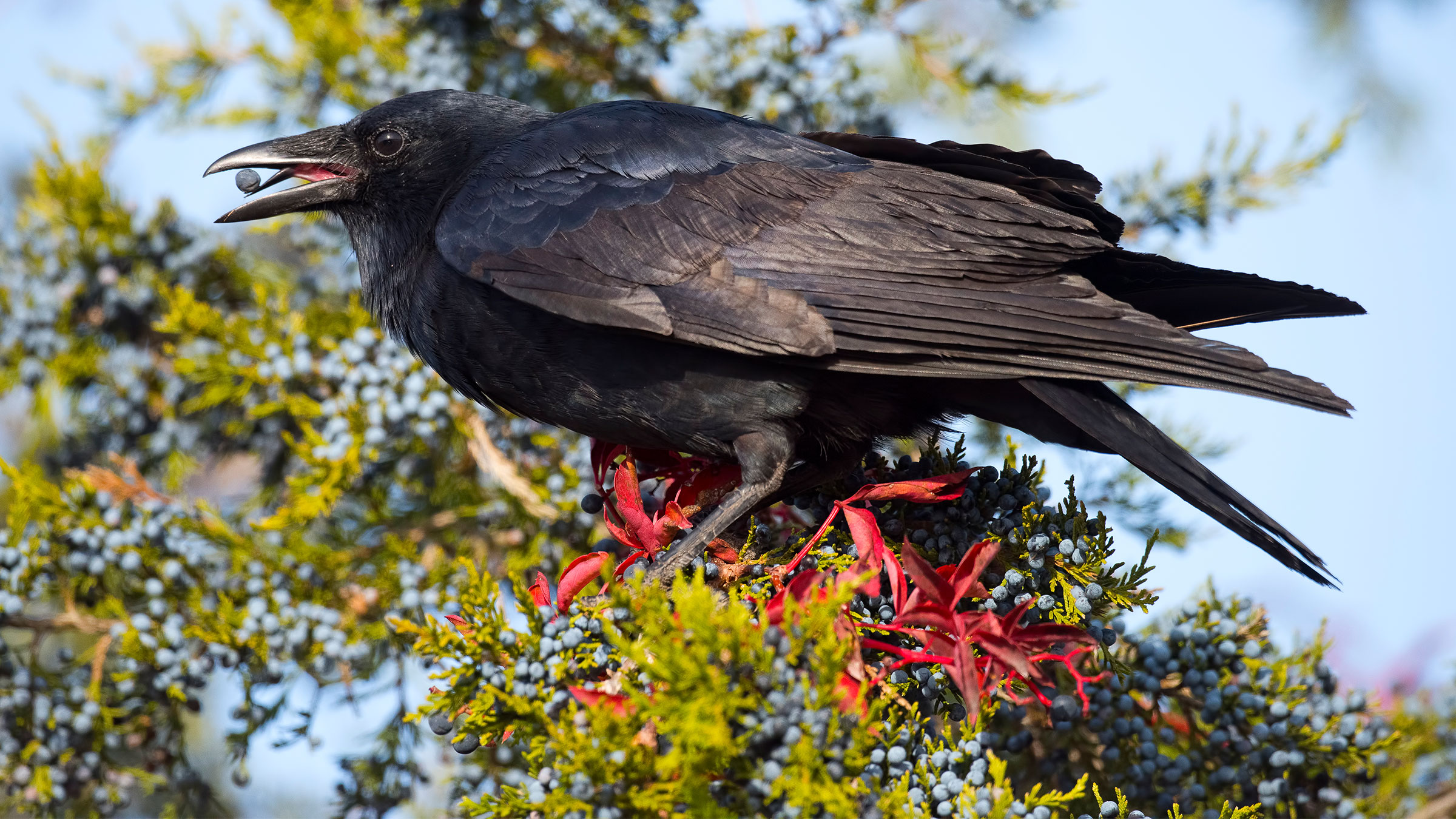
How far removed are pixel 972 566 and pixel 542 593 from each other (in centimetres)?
75

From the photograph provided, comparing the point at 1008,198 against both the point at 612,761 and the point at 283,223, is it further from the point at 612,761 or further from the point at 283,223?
the point at 283,223

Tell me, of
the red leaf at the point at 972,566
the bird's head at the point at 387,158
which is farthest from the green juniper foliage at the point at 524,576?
the bird's head at the point at 387,158

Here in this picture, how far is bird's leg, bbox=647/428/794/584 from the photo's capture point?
2.21 meters

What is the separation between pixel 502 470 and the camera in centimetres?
292

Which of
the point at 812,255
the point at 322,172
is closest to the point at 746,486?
the point at 812,255

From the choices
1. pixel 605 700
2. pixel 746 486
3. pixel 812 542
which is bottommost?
pixel 605 700

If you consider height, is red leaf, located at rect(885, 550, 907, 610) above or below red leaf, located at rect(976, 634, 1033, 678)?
above

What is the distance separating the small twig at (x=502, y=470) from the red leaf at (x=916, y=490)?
3.67 ft

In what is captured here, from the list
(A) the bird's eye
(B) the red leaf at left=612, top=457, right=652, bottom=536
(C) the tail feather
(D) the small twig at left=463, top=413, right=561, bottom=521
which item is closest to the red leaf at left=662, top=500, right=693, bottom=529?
(B) the red leaf at left=612, top=457, right=652, bottom=536

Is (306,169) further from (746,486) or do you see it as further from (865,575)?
(865,575)

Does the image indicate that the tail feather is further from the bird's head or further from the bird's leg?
the bird's head

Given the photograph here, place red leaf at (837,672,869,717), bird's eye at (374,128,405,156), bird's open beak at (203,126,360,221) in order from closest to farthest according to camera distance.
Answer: red leaf at (837,672,869,717), bird's open beak at (203,126,360,221), bird's eye at (374,128,405,156)

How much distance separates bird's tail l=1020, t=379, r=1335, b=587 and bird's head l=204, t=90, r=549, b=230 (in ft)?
4.85

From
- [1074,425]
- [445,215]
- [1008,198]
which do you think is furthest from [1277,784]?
[445,215]
